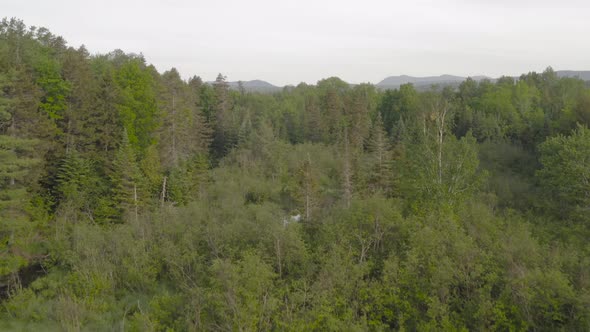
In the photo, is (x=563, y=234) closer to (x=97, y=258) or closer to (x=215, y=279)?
(x=215, y=279)

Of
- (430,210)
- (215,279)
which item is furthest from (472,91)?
(215,279)

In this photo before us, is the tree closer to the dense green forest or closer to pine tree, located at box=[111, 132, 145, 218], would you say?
the dense green forest

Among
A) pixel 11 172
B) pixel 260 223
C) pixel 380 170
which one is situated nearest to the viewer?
pixel 260 223

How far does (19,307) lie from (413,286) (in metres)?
16.0

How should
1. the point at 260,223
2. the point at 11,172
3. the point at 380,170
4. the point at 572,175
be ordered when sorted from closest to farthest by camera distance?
the point at 260,223 < the point at 11,172 < the point at 572,175 < the point at 380,170

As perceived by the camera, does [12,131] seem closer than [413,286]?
No

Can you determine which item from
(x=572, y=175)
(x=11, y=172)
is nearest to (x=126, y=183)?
(x=11, y=172)

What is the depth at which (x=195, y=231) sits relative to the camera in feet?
67.1

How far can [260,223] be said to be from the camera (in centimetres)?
1948

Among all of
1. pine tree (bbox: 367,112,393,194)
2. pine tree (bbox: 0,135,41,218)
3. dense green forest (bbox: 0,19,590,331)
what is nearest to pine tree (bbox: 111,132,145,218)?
dense green forest (bbox: 0,19,590,331)

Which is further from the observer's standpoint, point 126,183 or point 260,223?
point 126,183

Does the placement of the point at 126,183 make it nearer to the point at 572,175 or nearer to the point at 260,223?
the point at 260,223

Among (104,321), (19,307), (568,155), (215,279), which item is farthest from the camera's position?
(568,155)

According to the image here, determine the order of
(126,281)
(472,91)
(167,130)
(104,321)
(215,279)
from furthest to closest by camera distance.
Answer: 1. (472,91)
2. (167,130)
3. (126,281)
4. (104,321)
5. (215,279)
